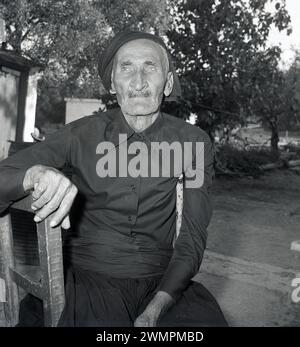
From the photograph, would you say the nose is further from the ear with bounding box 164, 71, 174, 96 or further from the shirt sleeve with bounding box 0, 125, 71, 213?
the shirt sleeve with bounding box 0, 125, 71, 213

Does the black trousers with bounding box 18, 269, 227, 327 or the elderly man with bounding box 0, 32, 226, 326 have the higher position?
the elderly man with bounding box 0, 32, 226, 326

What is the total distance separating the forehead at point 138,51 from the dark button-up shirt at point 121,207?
1.02ft

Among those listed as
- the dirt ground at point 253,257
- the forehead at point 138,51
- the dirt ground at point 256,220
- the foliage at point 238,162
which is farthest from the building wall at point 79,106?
the forehead at point 138,51

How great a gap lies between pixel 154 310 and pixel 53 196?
54 centimetres

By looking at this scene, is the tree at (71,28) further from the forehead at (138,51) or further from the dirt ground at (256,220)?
the forehead at (138,51)

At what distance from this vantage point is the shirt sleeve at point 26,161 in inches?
57.5

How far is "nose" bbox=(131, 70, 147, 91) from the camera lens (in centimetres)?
185

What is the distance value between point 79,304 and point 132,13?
17.6 metres

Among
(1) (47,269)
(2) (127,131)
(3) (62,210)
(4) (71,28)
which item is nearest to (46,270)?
(1) (47,269)

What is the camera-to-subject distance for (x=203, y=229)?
177 cm

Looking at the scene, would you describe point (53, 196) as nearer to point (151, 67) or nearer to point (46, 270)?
point (46, 270)

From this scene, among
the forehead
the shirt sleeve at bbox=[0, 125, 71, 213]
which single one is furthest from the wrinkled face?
the shirt sleeve at bbox=[0, 125, 71, 213]

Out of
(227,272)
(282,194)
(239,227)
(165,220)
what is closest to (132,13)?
(282,194)

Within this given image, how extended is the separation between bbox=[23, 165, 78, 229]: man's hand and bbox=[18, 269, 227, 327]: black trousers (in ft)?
1.15
